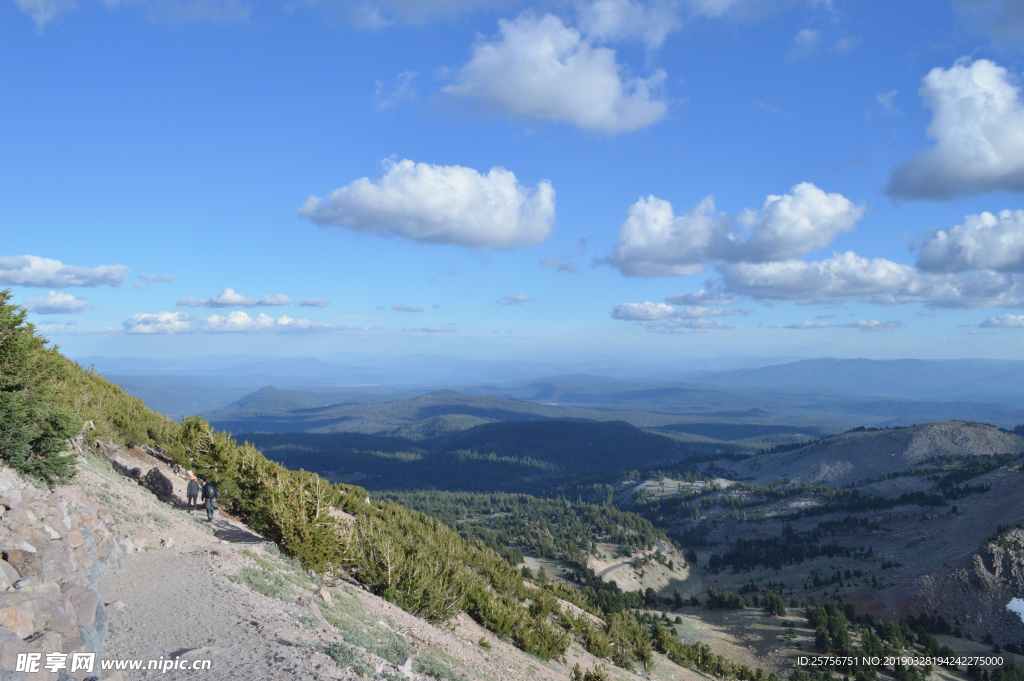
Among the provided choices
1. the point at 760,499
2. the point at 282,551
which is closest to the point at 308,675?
the point at 282,551

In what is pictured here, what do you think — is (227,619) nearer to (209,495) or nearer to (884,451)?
(209,495)

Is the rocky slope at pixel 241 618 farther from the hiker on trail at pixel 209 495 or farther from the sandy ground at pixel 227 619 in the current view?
the hiker on trail at pixel 209 495

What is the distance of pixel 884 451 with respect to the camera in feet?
373

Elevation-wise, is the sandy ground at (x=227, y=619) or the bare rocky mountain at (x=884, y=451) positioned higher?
the sandy ground at (x=227, y=619)

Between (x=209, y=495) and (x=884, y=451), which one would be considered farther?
(x=884, y=451)

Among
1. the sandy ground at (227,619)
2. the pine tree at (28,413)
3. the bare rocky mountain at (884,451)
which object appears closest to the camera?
the sandy ground at (227,619)

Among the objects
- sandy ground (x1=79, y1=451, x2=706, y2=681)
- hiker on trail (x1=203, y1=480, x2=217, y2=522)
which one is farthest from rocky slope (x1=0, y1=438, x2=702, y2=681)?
hiker on trail (x1=203, y1=480, x2=217, y2=522)

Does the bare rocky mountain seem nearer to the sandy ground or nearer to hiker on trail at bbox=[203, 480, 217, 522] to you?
the sandy ground

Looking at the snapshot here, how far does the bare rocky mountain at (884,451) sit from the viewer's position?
108 m

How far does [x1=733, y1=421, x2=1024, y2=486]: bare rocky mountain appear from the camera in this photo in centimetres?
10756

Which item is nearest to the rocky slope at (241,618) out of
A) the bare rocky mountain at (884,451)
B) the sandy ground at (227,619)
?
the sandy ground at (227,619)

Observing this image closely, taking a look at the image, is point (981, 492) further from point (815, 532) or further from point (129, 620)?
point (129, 620)

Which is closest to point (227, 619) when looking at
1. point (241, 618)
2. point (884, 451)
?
point (241, 618)

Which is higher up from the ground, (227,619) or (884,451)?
(227,619)
